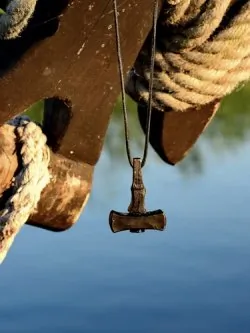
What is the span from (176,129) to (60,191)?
13.2 inches

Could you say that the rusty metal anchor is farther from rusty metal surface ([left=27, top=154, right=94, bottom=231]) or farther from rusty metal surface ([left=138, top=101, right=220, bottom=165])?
rusty metal surface ([left=138, top=101, right=220, bottom=165])

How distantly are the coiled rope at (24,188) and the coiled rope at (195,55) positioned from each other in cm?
22

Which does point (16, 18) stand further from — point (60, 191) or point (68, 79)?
point (60, 191)

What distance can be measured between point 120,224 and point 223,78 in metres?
0.30

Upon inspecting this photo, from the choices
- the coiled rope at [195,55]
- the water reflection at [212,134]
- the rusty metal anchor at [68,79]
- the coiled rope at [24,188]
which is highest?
the water reflection at [212,134]

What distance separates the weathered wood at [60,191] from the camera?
1.58 m

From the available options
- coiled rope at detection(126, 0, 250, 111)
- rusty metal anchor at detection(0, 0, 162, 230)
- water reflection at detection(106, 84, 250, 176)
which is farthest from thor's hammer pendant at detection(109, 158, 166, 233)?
water reflection at detection(106, 84, 250, 176)

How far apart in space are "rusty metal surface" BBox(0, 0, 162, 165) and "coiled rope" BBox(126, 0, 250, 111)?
90 millimetres

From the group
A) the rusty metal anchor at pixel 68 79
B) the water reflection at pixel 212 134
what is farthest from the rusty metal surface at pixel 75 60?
the water reflection at pixel 212 134

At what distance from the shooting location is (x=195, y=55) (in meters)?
1.73

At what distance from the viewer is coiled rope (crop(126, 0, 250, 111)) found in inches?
65.5

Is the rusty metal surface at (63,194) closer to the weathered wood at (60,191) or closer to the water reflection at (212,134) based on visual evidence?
the weathered wood at (60,191)

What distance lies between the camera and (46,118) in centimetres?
164

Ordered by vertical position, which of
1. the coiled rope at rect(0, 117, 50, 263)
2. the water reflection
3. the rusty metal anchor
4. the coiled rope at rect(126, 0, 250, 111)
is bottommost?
the coiled rope at rect(0, 117, 50, 263)
